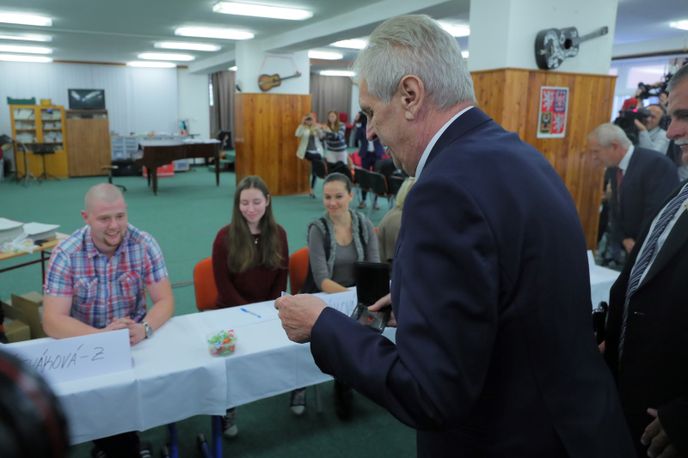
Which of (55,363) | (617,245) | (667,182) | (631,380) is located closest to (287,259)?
(55,363)

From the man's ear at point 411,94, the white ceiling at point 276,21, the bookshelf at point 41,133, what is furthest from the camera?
the bookshelf at point 41,133

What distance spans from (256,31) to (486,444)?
28.2 feet

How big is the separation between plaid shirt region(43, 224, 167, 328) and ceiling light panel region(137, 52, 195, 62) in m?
10.8

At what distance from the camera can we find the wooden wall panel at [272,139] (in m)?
9.39

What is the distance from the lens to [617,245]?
16.7 ft

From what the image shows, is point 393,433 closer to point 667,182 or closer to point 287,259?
point 287,259

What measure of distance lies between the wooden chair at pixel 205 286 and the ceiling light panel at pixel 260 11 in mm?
4626

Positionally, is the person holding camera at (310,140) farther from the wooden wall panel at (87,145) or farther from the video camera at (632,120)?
the wooden wall panel at (87,145)

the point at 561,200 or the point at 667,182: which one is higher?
the point at 561,200

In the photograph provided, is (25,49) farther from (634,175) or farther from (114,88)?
(634,175)

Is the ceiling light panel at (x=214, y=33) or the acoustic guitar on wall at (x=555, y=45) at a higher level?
the ceiling light panel at (x=214, y=33)

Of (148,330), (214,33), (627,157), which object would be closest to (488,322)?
(148,330)

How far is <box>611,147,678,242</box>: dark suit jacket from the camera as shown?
352 cm

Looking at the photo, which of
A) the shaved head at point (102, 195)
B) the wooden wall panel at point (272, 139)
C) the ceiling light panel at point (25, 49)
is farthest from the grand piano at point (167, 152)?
the shaved head at point (102, 195)
